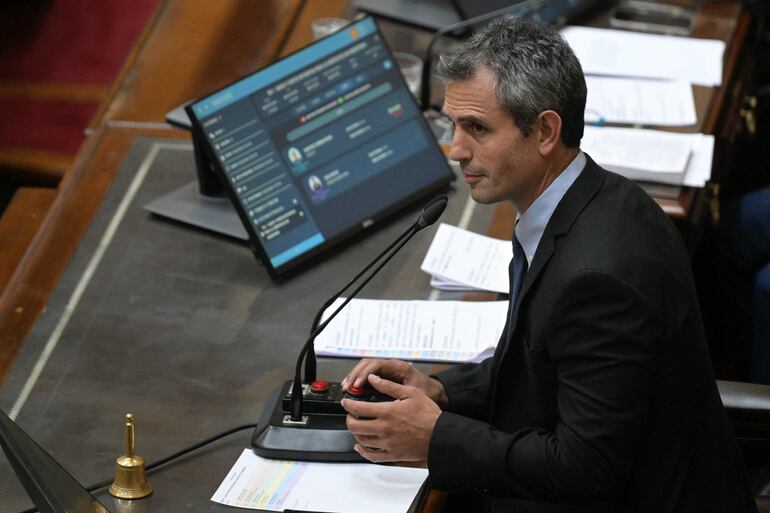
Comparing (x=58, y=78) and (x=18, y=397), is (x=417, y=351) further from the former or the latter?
(x=58, y=78)

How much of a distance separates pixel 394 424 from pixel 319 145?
85 cm

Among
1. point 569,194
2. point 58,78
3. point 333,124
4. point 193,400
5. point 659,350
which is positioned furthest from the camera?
point 58,78

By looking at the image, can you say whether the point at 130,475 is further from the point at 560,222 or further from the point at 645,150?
the point at 645,150

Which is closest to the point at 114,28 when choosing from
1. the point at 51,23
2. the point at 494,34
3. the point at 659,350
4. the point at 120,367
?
the point at 51,23

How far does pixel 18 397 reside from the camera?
6.83ft

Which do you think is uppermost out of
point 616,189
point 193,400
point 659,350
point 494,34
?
point 494,34

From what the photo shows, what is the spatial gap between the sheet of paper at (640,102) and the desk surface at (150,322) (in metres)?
0.37

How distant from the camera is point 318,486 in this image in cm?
186

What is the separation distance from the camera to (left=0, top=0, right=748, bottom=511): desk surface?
199cm

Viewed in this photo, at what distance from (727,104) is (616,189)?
162 cm

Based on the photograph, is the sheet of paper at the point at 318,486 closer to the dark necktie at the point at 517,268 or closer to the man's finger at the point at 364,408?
the man's finger at the point at 364,408

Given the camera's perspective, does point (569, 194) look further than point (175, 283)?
No

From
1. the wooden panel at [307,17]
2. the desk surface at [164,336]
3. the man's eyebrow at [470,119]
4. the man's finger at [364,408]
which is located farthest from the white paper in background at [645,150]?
the man's finger at [364,408]

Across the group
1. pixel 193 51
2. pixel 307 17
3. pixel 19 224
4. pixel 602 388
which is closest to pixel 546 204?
pixel 602 388
